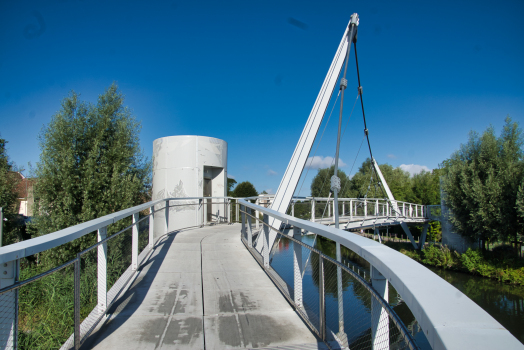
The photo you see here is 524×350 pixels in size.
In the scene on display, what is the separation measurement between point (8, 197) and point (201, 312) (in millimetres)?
11729

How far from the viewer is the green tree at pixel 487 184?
19656 mm

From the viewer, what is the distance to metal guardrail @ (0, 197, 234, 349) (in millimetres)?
1925

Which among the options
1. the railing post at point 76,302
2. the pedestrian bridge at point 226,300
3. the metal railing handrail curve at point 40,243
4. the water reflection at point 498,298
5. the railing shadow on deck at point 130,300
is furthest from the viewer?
the water reflection at point 498,298

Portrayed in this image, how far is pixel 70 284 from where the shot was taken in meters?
5.80

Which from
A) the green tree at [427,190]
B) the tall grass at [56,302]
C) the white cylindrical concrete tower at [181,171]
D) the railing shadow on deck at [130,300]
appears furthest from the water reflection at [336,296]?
the green tree at [427,190]

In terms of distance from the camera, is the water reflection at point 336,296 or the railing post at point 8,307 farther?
the water reflection at point 336,296

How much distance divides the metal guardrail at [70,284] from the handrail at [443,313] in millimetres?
1953

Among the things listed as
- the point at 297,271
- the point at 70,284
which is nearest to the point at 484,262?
the point at 297,271

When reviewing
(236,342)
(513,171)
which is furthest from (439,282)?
(513,171)

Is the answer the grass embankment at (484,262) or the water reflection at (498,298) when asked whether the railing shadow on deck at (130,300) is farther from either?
the grass embankment at (484,262)

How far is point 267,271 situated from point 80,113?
8.78 m

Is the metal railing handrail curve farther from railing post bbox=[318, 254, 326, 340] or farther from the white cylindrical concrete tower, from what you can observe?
the white cylindrical concrete tower

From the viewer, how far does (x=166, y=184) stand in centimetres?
1482

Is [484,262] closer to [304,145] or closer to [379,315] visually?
[304,145]
